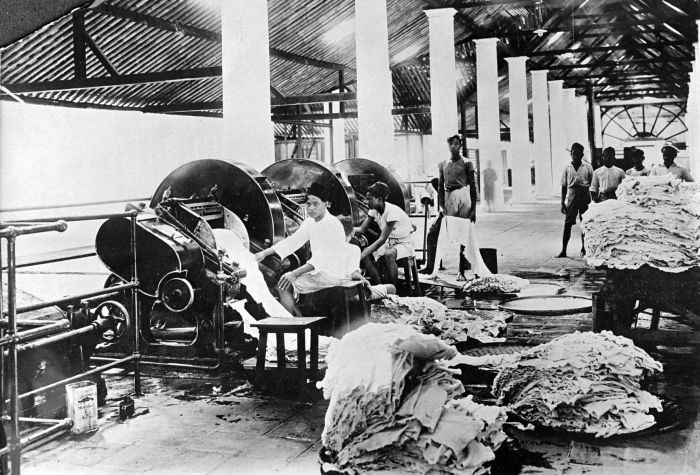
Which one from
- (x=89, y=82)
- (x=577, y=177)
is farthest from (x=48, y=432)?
(x=89, y=82)

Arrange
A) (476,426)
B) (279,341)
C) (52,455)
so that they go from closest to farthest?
(476,426)
(52,455)
(279,341)

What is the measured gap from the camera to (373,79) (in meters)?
10.7

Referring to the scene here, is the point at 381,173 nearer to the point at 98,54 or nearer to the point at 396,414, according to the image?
the point at 396,414

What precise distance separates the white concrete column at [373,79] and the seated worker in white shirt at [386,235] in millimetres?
4127

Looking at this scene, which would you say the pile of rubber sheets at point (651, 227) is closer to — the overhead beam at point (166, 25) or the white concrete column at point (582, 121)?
the overhead beam at point (166, 25)

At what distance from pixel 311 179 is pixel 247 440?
3.72 m

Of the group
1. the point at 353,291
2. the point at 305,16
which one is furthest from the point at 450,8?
the point at 353,291

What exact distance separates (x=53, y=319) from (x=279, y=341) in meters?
Answer: 1.27

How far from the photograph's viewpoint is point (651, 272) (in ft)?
15.1

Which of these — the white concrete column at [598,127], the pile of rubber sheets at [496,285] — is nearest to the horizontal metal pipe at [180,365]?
the pile of rubber sheets at [496,285]

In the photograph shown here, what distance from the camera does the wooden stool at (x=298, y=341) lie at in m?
4.30

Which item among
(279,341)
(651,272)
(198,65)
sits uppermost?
(198,65)

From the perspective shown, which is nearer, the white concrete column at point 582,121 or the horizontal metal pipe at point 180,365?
the horizontal metal pipe at point 180,365

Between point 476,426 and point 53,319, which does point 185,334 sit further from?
point 476,426
